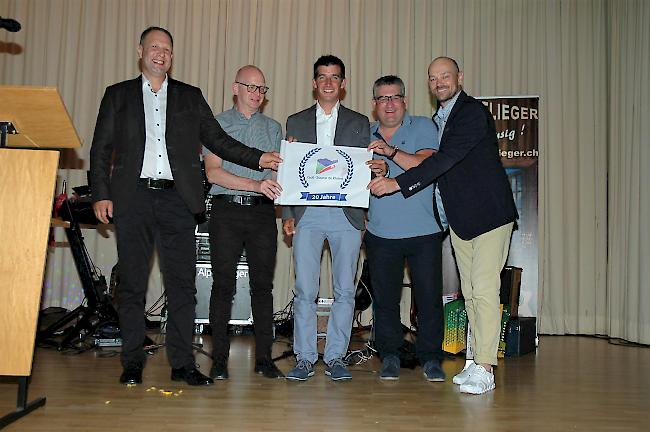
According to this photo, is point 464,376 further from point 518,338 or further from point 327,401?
point 518,338

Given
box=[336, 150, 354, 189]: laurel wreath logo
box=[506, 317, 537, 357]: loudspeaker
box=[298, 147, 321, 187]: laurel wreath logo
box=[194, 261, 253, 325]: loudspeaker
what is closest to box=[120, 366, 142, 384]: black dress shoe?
box=[298, 147, 321, 187]: laurel wreath logo

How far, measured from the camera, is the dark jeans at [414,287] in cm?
359

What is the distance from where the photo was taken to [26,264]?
253 centimetres

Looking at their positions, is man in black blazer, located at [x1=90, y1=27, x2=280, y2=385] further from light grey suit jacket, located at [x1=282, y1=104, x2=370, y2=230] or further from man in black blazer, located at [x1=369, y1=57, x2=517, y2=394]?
man in black blazer, located at [x1=369, y1=57, x2=517, y2=394]

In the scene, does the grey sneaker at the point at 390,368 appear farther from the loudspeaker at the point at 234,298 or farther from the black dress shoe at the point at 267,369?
the loudspeaker at the point at 234,298

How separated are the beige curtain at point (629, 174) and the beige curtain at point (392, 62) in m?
0.14

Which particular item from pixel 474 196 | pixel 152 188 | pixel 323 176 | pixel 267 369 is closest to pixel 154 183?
pixel 152 188

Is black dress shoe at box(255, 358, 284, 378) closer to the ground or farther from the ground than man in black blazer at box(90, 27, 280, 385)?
closer to the ground

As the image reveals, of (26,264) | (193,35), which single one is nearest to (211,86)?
(193,35)

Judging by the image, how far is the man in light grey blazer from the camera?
3.51m

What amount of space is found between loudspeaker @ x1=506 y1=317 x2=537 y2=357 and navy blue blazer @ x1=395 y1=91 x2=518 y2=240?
1509 millimetres

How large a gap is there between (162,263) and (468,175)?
174 cm

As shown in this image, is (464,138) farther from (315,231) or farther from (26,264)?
(26,264)

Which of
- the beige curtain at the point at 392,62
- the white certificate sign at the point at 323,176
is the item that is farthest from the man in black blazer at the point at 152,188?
the beige curtain at the point at 392,62
